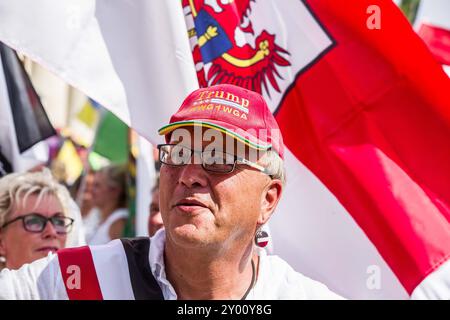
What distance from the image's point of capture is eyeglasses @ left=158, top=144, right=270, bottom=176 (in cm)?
285

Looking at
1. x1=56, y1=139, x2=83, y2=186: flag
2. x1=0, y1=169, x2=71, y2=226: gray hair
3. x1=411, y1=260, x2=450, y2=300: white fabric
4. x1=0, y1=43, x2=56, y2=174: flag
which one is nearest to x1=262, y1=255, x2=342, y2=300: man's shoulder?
x1=411, y1=260, x2=450, y2=300: white fabric

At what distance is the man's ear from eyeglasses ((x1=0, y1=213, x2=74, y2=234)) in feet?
5.21

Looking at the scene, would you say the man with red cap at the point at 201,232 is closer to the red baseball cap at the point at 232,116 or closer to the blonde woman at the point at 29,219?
the red baseball cap at the point at 232,116

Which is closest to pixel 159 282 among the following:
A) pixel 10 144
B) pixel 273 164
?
pixel 273 164

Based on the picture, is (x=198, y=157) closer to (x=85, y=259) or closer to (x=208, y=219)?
(x=208, y=219)

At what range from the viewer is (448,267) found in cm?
354

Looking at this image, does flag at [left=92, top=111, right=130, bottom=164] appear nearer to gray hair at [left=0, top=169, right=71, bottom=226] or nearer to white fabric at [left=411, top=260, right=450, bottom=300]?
gray hair at [left=0, top=169, right=71, bottom=226]

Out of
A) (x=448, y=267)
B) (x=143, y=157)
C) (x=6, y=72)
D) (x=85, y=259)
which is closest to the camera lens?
(x=85, y=259)

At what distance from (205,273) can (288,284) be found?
0.34 meters

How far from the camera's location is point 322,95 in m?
3.80

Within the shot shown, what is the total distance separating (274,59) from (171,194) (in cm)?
121

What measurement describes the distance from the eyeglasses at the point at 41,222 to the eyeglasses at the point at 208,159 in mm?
1499

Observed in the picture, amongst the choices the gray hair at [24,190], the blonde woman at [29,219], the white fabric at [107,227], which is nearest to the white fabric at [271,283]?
the blonde woman at [29,219]
